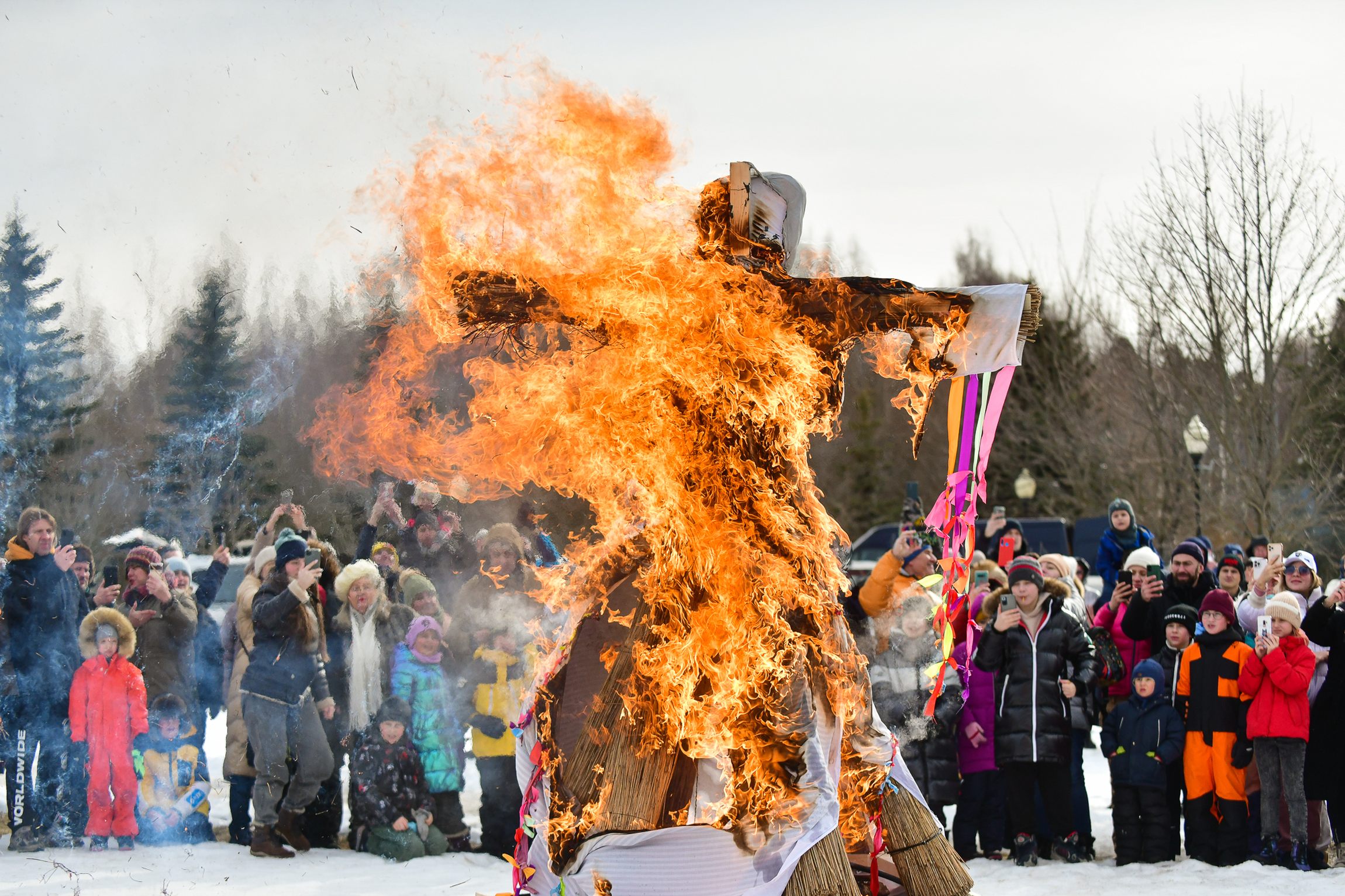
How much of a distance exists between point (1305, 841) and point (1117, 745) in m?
1.02

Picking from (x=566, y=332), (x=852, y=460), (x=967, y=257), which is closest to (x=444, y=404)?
(x=566, y=332)

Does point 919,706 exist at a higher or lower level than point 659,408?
lower

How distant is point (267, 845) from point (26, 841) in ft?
4.14

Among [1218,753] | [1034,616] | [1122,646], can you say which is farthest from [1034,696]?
[1122,646]

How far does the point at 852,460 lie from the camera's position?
111 feet

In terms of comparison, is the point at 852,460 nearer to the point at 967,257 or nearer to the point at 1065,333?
the point at 1065,333

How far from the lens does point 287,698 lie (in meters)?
7.32

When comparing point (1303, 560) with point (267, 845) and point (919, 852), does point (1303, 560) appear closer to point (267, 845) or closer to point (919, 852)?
point (919, 852)

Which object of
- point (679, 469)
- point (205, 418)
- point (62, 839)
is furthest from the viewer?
point (205, 418)

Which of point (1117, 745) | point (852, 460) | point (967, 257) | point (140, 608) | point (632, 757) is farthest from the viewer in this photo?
point (967, 257)

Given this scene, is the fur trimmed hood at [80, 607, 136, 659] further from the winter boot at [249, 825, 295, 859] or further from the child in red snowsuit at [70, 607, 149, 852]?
the winter boot at [249, 825, 295, 859]

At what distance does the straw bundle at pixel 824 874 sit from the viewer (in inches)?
139

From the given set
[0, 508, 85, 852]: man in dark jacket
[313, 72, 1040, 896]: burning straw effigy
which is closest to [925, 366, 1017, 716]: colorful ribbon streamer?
[313, 72, 1040, 896]: burning straw effigy

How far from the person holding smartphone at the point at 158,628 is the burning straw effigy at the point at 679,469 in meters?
4.06
